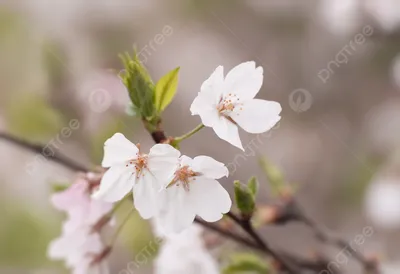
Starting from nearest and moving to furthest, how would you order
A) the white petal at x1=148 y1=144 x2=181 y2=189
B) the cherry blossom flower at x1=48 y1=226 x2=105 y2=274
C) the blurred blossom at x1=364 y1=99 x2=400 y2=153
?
1. the white petal at x1=148 y1=144 x2=181 y2=189
2. the cherry blossom flower at x1=48 y1=226 x2=105 y2=274
3. the blurred blossom at x1=364 y1=99 x2=400 y2=153

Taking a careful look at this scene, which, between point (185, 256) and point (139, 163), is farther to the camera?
point (185, 256)

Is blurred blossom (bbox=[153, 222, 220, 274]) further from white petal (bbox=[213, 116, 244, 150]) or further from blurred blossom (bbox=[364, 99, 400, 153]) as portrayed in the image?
blurred blossom (bbox=[364, 99, 400, 153])

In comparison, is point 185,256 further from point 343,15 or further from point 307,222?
point 343,15

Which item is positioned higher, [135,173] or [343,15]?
[343,15]

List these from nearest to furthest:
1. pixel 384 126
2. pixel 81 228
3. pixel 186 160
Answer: pixel 186 160 → pixel 81 228 → pixel 384 126

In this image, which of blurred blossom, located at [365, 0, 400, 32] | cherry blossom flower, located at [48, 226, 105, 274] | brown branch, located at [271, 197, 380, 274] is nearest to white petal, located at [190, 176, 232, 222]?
cherry blossom flower, located at [48, 226, 105, 274]
